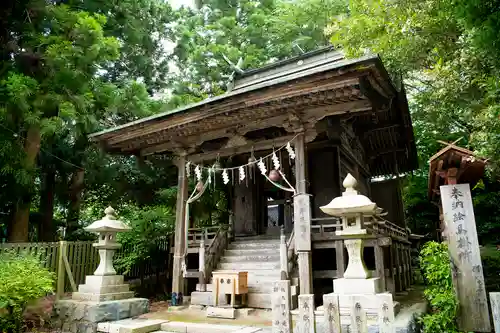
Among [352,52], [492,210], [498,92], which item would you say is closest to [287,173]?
[352,52]

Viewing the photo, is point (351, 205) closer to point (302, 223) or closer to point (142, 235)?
point (302, 223)

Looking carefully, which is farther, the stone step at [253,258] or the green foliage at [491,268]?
the stone step at [253,258]

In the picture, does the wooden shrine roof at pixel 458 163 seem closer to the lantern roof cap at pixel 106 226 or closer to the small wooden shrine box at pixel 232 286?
the small wooden shrine box at pixel 232 286

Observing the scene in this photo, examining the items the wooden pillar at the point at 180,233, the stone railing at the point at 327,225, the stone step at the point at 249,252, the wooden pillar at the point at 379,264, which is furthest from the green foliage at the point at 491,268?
the wooden pillar at the point at 180,233

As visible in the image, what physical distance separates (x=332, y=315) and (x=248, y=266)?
560cm

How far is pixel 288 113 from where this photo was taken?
9.08 metres

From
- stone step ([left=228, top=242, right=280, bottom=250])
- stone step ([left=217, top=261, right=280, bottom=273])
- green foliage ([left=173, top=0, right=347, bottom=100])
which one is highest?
green foliage ([left=173, top=0, right=347, bottom=100])

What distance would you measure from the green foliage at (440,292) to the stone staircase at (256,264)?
8.95 ft

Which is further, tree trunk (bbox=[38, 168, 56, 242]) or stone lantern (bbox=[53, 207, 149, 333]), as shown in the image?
tree trunk (bbox=[38, 168, 56, 242])

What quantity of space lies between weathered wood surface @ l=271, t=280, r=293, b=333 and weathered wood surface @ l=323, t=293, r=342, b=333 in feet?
2.03

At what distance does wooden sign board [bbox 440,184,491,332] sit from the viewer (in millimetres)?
6355

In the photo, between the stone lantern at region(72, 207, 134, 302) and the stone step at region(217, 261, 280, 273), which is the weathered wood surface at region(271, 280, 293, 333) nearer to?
the stone step at region(217, 261, 280, 273)

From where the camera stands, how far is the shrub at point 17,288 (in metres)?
7.13

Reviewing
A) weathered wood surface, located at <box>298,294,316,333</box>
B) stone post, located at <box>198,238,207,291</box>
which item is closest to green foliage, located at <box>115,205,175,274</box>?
stone post, located at <box>198,238,207,291</box>
